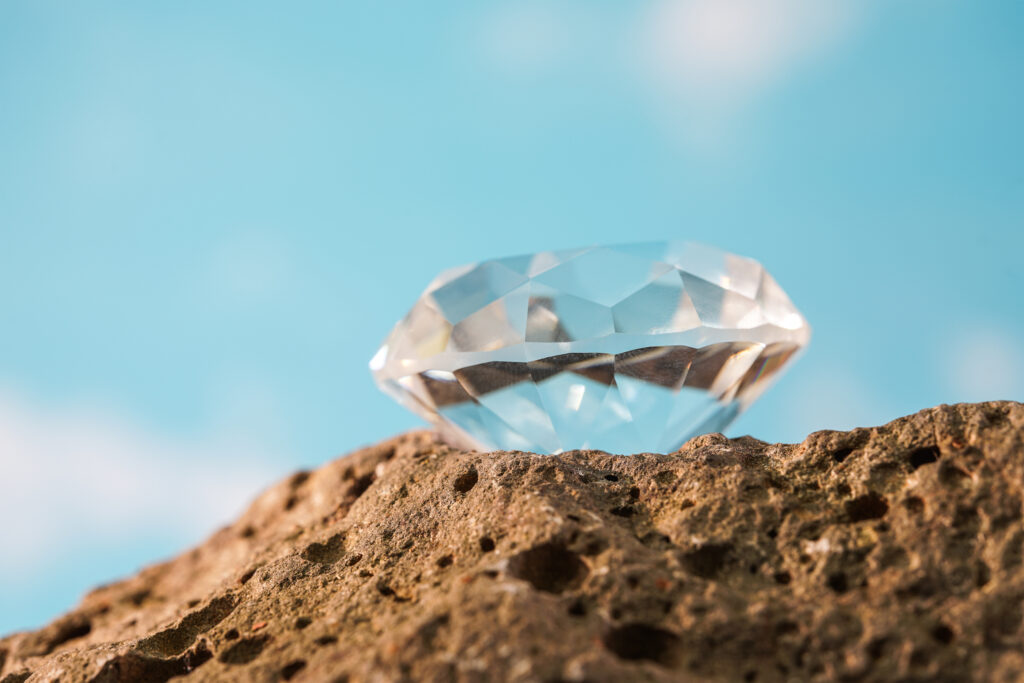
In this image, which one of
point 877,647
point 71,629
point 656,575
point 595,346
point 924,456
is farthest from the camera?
point 71,629

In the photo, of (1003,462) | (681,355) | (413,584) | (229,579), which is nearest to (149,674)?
(229,579)

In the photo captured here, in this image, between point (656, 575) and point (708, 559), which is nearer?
point (656, 575)

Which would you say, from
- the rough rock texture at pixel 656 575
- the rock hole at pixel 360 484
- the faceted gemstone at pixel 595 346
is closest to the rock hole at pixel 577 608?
the rough rock texture at pixel 656 575

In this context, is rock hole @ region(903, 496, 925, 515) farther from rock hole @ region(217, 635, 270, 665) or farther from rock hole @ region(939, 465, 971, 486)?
rock hole @ region(217, 635, 270, 665)

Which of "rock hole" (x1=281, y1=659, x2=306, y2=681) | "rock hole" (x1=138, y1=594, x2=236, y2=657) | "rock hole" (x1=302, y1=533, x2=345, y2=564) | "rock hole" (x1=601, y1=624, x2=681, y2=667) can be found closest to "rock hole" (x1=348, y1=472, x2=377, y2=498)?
"rock hole" (x1=302, y1=533, x2=345, y2=564)

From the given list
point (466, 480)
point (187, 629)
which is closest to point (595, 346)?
point (466, 480)

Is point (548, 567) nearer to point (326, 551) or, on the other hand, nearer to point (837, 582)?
point (837, 582)

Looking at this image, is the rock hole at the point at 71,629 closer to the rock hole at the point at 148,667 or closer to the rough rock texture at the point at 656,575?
the rough rock texture at the point at 656,575

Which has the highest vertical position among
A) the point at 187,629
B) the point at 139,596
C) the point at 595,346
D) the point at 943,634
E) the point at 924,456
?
the point at 139,596
